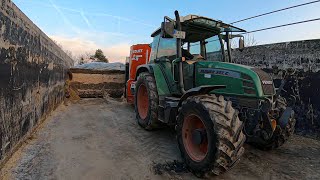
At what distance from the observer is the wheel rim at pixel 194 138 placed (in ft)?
11.7

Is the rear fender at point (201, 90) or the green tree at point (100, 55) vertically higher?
the green tree at point (100, 55)

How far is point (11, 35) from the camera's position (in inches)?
138

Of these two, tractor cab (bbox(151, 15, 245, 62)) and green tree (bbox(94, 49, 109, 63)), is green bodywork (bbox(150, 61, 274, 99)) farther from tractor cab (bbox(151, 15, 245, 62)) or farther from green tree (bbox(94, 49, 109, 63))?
green tree (bbox(94, 49, 109, 63))

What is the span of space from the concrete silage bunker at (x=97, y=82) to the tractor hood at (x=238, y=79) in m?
6.55

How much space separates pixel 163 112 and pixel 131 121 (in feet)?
6.12

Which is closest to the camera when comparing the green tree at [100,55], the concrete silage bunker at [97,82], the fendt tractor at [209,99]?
the fendt tractor at [209,99]

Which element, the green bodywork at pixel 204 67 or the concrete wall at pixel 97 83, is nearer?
the green bodywork at pixel 204 67

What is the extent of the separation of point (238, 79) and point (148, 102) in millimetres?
2053

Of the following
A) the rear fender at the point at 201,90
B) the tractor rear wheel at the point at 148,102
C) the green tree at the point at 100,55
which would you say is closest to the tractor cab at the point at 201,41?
the tractor rear wheel at the point at 148,102

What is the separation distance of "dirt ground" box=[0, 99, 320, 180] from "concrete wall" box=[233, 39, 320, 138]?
48 cm

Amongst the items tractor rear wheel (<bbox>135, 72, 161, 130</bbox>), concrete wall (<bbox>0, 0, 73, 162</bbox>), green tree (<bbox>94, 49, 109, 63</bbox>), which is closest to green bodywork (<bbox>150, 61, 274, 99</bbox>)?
tractor rear wheel (<bbox>135, 72, 161, 130</bbox>)

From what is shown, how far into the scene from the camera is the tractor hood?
373 cm

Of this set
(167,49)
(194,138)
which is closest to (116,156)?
(194,138)

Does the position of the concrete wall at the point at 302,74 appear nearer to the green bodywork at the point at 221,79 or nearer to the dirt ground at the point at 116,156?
the dirt ground at the point at 116,156
